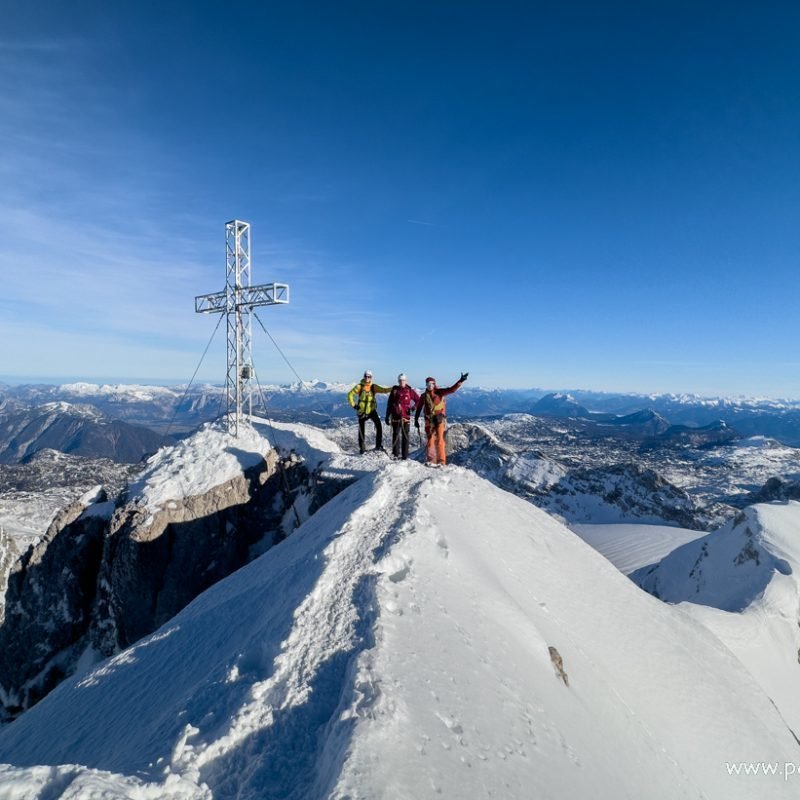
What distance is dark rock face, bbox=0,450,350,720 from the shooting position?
22.0 m

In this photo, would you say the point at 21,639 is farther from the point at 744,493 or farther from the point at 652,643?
the point at 744,493

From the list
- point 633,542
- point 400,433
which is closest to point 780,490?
point 633,542

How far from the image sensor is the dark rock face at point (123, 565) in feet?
72.2

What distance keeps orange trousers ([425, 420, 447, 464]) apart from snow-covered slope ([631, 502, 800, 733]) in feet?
38.2

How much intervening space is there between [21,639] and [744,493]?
193862 millimetres

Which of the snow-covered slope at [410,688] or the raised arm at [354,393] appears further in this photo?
the raised arm at [354,393]

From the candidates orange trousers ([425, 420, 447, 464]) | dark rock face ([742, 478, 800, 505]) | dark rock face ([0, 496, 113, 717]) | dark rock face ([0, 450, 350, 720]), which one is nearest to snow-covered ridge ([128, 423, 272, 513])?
dark rock face ([0, 450, 350, 720])

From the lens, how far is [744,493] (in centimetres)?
15712

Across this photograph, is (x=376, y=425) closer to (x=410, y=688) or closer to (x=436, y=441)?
(x=436, y=441)

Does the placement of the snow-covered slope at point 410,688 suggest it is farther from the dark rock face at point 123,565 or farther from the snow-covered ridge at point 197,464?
the snow-covered ridge at point 197,464

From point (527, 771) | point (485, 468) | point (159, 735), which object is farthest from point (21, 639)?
point (485, 468)

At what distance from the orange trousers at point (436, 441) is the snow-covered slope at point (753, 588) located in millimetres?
11645

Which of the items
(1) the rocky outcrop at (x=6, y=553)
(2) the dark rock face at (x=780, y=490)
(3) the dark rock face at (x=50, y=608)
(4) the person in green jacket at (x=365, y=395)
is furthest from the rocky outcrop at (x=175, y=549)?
(2) the dark rock face at (x=780, y=490)

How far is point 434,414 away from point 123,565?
17031 mm
